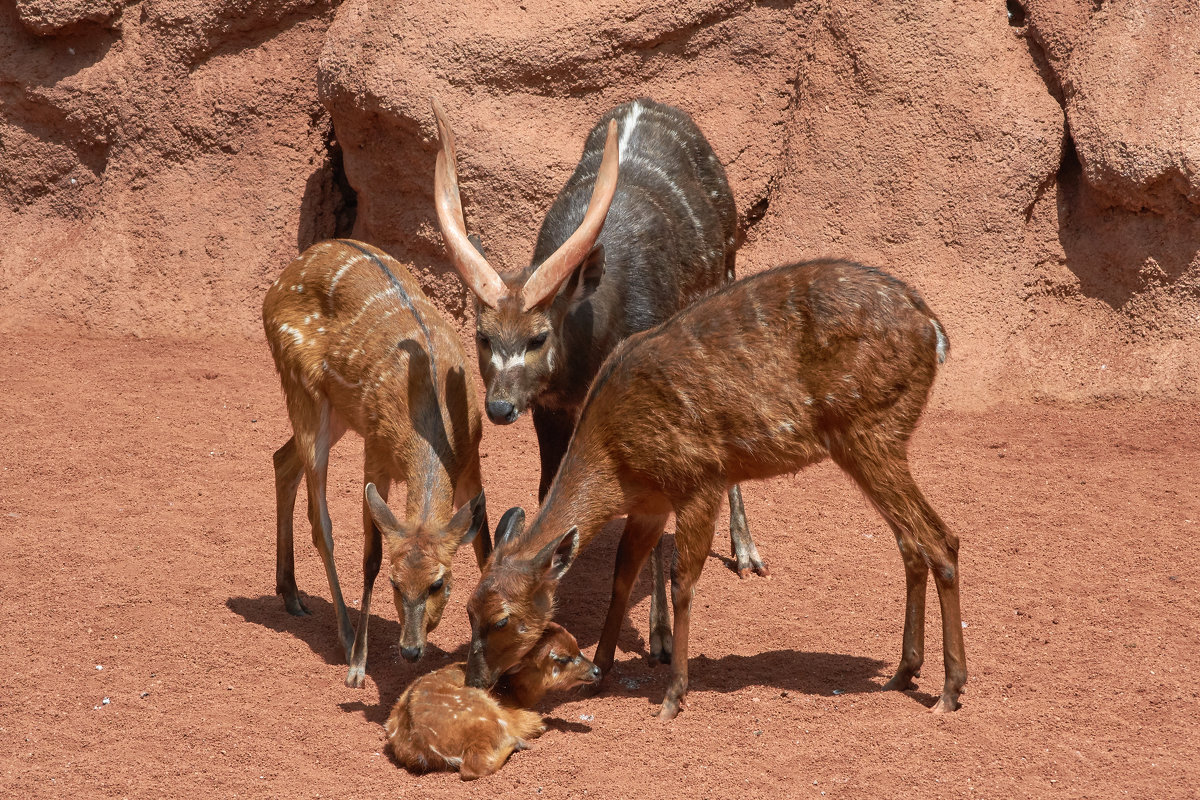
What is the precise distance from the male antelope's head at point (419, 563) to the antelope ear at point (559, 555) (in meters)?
0.44

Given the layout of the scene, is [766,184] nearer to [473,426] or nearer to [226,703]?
[473,426]

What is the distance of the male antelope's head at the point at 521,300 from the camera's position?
6.39 metres

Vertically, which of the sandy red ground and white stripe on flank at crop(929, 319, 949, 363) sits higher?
white stripe on flank at crop(929, 319, 949, 363)

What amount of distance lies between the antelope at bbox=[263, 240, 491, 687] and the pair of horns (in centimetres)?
38

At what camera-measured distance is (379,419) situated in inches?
250

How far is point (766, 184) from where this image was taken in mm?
10391

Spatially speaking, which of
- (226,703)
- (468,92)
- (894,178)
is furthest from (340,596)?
(894,178)

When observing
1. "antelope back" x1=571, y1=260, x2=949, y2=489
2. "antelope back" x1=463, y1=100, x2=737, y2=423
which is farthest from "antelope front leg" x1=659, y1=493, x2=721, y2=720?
"antelope back" x1=463, y1=100, x2=737, y2=423

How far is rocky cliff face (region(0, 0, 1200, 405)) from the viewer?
955 cm

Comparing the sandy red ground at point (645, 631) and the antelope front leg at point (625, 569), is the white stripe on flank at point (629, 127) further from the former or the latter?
the antelope front leg at point (625, 569)

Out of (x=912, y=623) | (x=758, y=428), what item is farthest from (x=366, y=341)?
(x=912, y=623)

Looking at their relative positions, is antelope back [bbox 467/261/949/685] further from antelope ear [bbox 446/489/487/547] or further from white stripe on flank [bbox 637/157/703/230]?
white stripe on flank [bbox 637/157/703/230]

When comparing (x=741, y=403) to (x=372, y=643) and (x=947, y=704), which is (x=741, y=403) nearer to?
(x=947, y=704)

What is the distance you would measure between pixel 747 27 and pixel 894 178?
1711 millimetres
